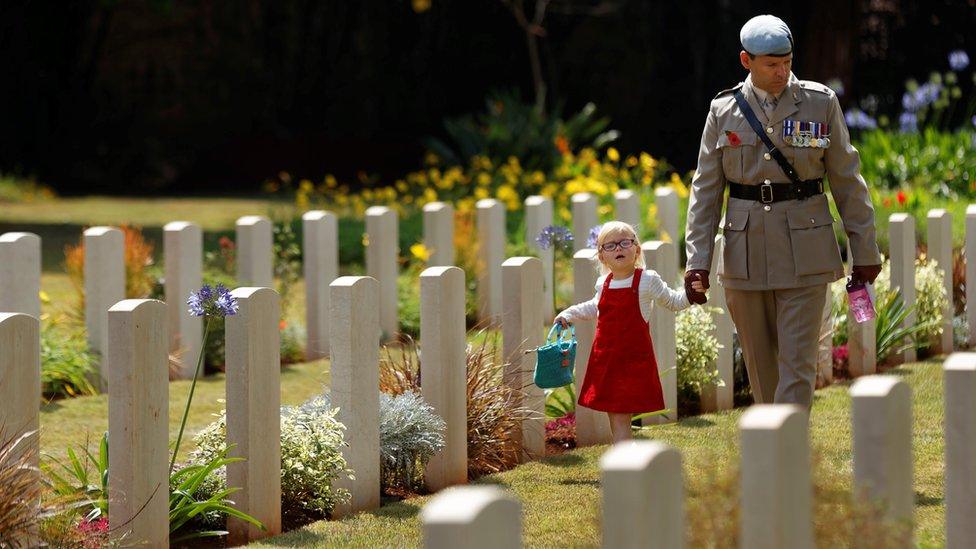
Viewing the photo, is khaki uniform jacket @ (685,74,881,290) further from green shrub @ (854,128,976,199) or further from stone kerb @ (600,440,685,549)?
→ green shrub @ (854,128,976,199)

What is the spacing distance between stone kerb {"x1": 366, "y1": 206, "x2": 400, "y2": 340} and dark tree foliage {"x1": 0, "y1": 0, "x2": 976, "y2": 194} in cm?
1039

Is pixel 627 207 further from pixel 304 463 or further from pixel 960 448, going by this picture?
pixel 960 448

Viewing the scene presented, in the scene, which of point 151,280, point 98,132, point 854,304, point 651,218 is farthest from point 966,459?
point 98,132

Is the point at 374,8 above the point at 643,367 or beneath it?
above

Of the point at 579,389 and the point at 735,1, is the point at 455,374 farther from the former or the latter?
the point at 735,1

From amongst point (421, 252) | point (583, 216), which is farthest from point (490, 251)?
point (583, 216)

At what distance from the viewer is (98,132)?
2012 cm

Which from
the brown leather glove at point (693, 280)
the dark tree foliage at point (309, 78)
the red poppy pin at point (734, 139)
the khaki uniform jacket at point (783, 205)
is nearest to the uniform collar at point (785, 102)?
the khaki uniform jacket at point (783, 205)

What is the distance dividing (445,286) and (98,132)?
15.3 metres

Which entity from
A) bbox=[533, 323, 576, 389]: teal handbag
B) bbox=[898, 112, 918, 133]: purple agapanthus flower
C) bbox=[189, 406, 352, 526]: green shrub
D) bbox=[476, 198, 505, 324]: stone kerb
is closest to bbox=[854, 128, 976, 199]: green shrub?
bbox=[898, 112, 918, 133]: purple agapanthus flower

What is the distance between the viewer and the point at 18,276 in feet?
24.5

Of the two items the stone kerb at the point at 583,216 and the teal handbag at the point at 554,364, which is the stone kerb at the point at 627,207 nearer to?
the stone kerb at the point at 583,216

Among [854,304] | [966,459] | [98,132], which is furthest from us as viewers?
[98,132]

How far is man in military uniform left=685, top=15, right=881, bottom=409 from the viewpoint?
5605 millimetres
